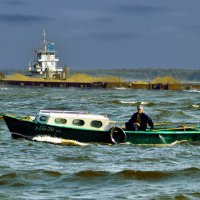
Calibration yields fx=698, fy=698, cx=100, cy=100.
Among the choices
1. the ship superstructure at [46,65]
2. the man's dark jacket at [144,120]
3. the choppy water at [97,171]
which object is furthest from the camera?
the ship superstructure at [46,65]

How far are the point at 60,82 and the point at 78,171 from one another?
154 meters

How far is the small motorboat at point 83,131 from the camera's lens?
31.8m

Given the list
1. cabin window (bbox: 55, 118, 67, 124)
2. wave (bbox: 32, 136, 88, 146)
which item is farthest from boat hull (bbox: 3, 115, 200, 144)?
cabin window (bbox: 55, 118, 67, 124)

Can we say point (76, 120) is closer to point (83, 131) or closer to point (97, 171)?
point (83, 131)

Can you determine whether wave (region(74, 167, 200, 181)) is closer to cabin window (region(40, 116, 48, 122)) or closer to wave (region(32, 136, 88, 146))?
wave (region(32, 136, 88, 146))

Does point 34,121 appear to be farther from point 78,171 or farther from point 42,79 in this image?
point 42,79

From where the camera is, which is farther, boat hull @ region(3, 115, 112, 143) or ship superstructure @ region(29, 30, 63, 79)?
ship superstructure @ region(29, 30, 63, 79)

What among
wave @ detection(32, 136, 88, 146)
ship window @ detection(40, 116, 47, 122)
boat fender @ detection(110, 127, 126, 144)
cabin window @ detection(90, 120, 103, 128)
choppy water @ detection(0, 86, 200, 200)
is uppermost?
ship window @ detection(40, 116, 47, 122)

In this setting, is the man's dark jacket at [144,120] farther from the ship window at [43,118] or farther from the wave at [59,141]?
the ship window at [43,118]

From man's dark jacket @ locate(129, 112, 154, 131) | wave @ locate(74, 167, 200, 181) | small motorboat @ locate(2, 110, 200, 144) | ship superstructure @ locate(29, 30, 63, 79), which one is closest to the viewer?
wave @ locate(74, 167, 200, 181)

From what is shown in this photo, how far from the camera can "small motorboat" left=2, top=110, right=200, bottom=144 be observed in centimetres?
3178

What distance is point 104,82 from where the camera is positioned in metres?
194

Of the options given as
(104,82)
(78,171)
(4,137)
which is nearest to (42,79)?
(104,82)

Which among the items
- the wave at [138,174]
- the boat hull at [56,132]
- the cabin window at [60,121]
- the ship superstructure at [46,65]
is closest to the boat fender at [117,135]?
the boat hull at [56,132]
